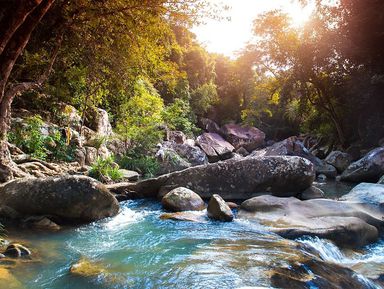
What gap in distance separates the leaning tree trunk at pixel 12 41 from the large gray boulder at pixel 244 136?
66.6 ft

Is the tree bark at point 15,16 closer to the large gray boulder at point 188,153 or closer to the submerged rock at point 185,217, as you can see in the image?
the submerged rock at point 185,217

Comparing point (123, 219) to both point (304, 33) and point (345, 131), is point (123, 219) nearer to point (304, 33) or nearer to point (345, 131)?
point (304, 33)

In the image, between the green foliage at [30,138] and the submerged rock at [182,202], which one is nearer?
the submerged rock at [182,202]

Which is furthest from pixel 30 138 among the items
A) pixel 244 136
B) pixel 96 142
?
pixel 244 136

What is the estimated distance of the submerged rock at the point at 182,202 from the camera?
6.93m

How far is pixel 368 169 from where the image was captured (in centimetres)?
1234

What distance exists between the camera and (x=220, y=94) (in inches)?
1326

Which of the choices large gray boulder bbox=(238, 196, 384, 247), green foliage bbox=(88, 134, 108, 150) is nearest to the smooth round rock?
large gray boulder bbox=(238, 196, 384, 247)

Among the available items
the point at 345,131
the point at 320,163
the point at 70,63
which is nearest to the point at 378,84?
the point at 345,131

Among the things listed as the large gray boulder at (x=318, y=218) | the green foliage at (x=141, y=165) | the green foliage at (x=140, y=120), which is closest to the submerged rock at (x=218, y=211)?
the large gray boulder at (x=318, y=218)

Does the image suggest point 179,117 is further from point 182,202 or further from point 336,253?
point 336,253

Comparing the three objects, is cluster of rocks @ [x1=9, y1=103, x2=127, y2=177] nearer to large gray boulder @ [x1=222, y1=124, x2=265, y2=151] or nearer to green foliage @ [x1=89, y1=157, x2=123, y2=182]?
green foliage @ [x1=89, y1=157, x2=123, y2=182]

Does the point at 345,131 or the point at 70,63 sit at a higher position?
the point at 70,63

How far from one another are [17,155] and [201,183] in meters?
5.27
